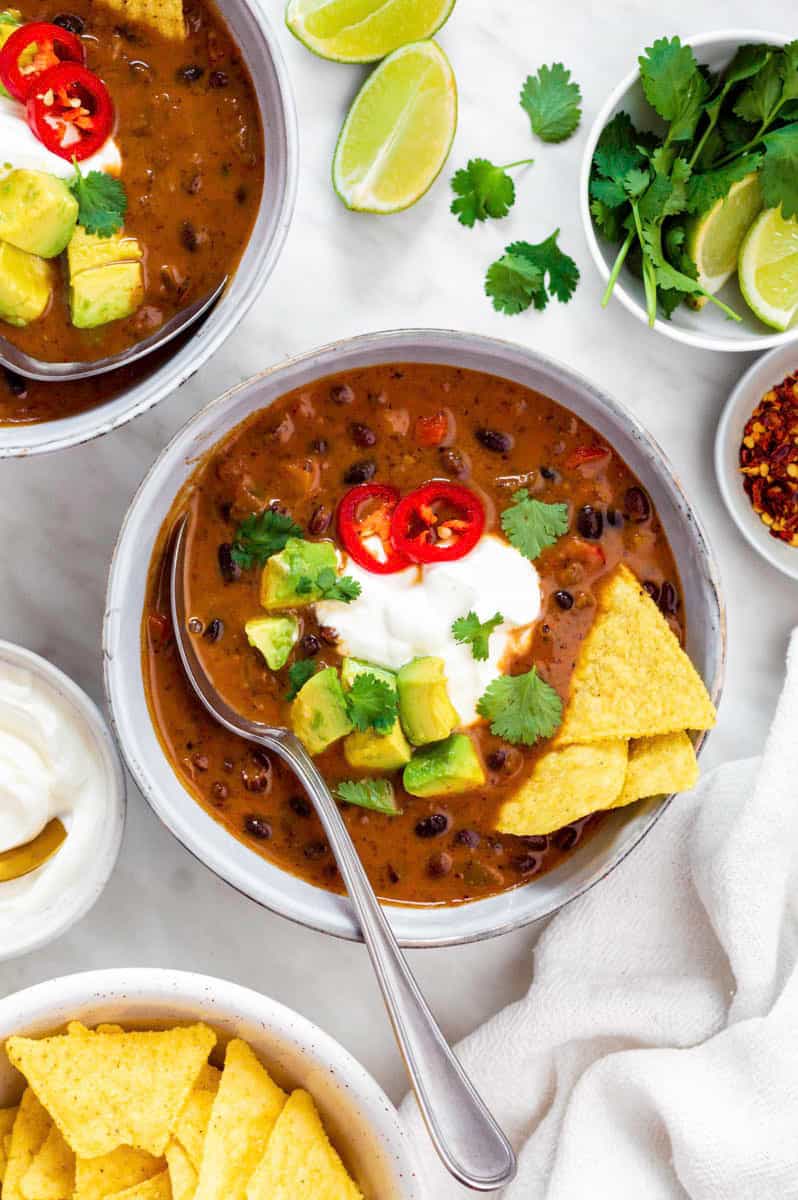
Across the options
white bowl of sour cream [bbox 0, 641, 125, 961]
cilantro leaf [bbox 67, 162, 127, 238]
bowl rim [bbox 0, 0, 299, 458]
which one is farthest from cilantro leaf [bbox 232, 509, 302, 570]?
cilantro leaf [bbox 67, 162, 127, 238]

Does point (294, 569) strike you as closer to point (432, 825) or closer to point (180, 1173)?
point (432, 825)

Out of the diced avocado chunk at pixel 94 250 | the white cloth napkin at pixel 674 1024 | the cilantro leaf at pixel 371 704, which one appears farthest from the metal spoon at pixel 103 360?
the white cloth napkin at pixel 674 1024

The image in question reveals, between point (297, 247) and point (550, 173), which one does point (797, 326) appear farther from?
point (297, 247)

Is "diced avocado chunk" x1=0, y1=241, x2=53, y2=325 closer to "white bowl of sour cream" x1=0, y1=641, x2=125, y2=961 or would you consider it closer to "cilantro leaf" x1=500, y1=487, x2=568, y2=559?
"white bowl of sour cream" x1=0, y1=641, x2=125, y2=961

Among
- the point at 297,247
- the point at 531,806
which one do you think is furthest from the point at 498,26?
the point at 531,806

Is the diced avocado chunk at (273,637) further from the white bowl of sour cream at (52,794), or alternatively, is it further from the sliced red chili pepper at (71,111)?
the sliced red chili pepper at (71,111)

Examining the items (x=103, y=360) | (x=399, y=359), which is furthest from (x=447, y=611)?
(x=103, y=360)
